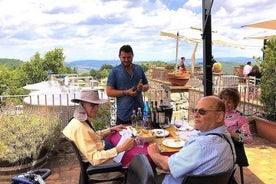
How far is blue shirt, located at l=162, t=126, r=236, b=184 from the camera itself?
1712 millimetres

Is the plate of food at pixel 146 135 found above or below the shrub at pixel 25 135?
above

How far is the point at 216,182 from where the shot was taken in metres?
1.69

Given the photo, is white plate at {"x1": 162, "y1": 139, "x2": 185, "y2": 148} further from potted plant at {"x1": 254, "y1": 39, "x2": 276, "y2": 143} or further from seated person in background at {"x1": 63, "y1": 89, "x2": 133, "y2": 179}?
potted plant at {"x1": 254, "y1": 39, "x2": 276, "y2": 143}

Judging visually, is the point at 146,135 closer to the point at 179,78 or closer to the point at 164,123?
the point at 164,123

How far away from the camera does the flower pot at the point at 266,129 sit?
5.26 meters

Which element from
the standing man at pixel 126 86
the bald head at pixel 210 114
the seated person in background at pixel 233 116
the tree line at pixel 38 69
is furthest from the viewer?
the tree line at pixel 38 69

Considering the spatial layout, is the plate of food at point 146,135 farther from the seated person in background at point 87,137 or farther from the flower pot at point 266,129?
the flower pot at point 266,129

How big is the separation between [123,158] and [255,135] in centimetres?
399

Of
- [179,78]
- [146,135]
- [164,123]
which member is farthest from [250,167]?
[179,78]

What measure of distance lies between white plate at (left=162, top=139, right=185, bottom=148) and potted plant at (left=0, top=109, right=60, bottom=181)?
1923 mm

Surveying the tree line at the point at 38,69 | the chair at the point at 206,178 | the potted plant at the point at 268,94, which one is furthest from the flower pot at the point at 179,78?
the tree line at the point at 38,69

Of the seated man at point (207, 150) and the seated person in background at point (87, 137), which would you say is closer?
the seated man at point (207, 150)

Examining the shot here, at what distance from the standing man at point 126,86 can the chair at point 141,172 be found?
176cm

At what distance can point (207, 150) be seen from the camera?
172cm
